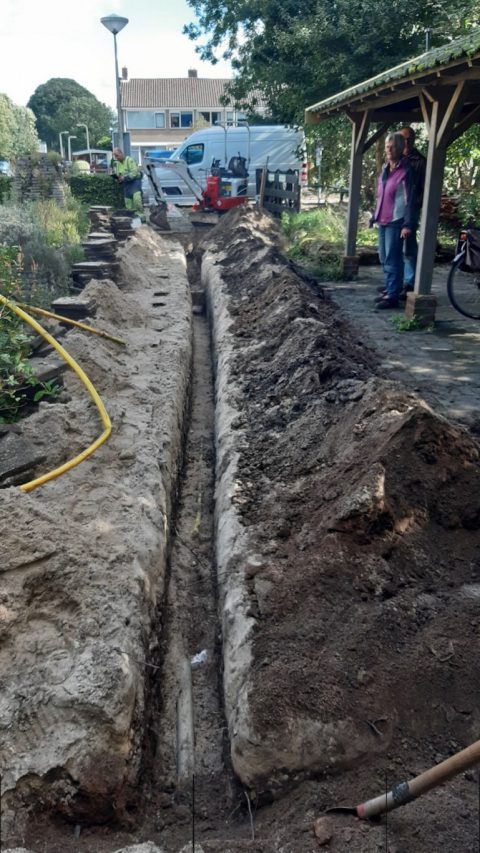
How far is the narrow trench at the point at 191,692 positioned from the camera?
2.65 meters

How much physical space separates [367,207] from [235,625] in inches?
619

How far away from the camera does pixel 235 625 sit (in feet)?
10.4

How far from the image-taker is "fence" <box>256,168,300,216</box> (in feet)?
57.7

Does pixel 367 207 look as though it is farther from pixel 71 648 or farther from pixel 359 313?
pixel 71 648

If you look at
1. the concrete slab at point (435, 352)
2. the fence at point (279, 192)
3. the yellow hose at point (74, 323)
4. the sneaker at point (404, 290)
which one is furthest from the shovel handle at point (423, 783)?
the fence at point (279, 192)

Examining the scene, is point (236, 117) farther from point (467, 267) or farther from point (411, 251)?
point (467, 267)

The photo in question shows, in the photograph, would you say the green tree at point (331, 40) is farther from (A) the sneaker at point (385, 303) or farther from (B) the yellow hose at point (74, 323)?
(B) the yellow hose at point (74, 323)

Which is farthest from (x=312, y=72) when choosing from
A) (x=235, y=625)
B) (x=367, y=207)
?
(x=235, y=625)

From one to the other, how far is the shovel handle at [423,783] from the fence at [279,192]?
16483 mm

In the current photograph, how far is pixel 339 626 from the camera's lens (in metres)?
2.89

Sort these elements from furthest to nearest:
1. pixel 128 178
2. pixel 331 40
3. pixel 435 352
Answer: pixel 128 178 → pixel 331 40 → pixel 435 352

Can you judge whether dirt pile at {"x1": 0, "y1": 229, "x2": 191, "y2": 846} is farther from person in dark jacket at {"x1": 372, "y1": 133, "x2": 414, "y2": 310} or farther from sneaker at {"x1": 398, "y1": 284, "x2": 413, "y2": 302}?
sneaker at {"x1": 398, "y1": 284, "x2": 413, "y2": 302}

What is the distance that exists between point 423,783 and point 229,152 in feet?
70.8

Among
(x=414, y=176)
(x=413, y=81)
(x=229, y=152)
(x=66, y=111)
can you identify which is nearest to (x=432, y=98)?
(x=413, y=81)
